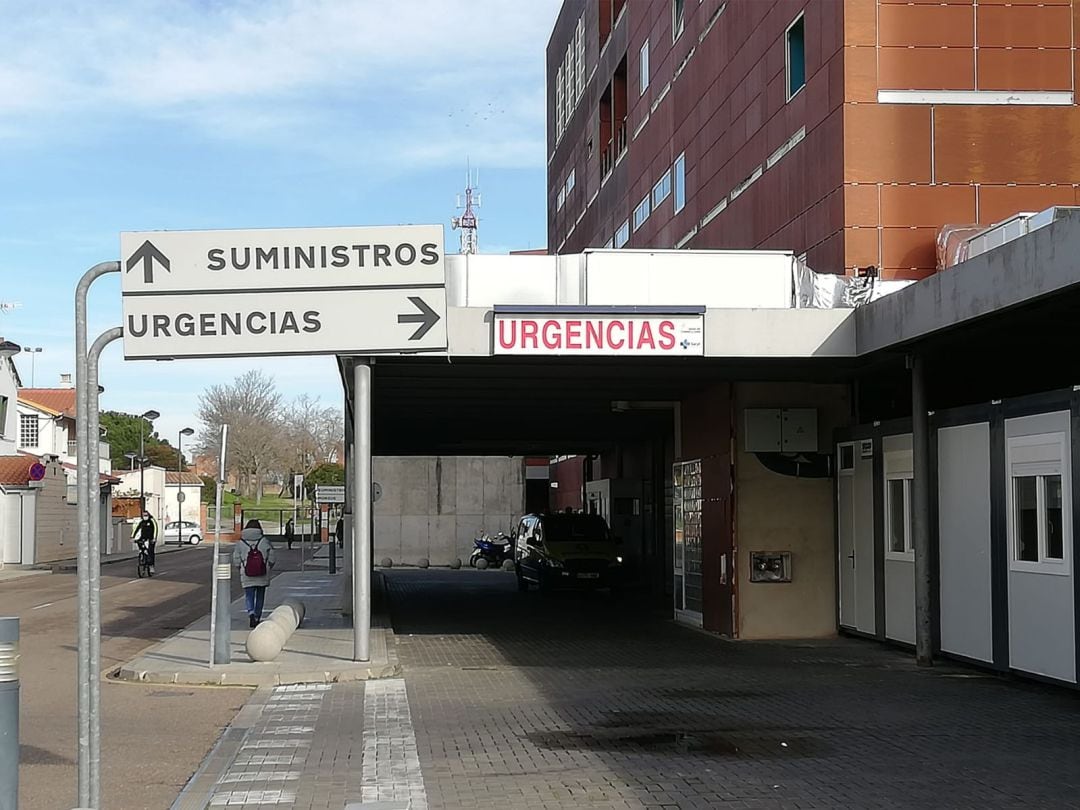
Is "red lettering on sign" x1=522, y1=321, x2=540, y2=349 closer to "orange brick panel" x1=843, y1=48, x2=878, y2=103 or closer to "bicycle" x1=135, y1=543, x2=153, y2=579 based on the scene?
"orange brick panel" x1=843, y1=48, x2=878, y2=103

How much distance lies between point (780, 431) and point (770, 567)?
194 centimetres

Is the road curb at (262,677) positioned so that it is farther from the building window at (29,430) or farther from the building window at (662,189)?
the building window at (29,430)

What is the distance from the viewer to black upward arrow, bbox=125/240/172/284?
23.7ft

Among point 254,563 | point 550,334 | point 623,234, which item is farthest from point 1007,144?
point 623,234

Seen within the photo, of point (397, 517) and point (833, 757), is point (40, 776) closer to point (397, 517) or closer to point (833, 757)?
point (833, 757)

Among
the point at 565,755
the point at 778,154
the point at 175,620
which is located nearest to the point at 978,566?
the point at 565,755

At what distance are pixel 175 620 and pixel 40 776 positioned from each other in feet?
51.1

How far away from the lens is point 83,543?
248 inches

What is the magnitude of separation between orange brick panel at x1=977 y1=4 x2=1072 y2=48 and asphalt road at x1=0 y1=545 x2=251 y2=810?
48.1ft

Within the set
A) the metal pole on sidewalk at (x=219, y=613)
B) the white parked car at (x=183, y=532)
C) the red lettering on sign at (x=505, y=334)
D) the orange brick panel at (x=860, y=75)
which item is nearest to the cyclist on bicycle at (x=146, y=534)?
the metal pole on sidewalk at (x=219, y=613)

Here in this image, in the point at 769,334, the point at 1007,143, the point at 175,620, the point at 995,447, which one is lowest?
the point at 175,620

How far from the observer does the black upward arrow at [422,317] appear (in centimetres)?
909

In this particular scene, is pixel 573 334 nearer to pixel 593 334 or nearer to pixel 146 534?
pixel 593 334

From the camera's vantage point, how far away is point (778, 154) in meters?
22.6
